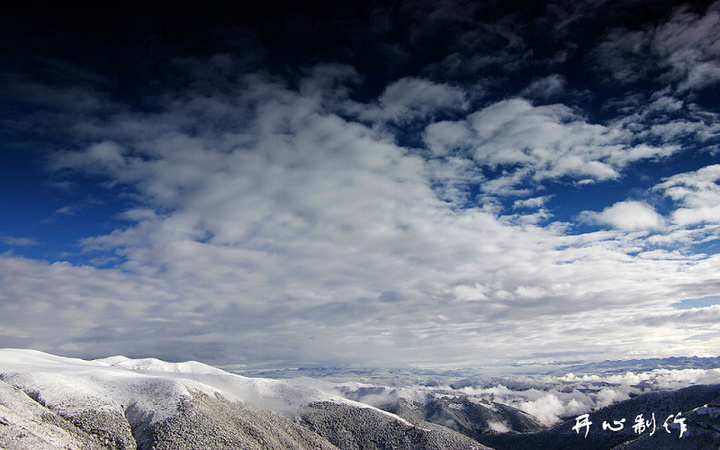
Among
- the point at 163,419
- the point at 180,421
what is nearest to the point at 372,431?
the point at 180,421

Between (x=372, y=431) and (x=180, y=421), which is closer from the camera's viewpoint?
(x=180, y=421)

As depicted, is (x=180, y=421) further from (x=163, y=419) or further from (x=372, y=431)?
(x=372, y=431)

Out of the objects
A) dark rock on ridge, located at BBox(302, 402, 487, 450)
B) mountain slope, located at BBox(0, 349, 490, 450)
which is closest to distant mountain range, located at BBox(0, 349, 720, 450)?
mountain slope, located at BBox(0, 349, 490, 450)

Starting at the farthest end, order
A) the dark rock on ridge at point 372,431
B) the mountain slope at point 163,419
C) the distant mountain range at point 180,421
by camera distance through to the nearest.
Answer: the dark rock on ridge at point 372,431 < the distant mountain range at point 180,421 < the mountain slope at point 163,419

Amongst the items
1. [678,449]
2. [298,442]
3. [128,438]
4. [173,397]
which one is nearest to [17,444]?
[128,438]

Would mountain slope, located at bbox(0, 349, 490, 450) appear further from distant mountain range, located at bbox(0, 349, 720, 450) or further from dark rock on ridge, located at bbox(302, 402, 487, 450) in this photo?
dark rock on ridge, located at bbox(302, 402, 487, 450)

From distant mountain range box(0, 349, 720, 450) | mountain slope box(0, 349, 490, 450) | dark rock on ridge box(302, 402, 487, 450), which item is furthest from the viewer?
dark rock on ridge box(302, 402, 487, 450)

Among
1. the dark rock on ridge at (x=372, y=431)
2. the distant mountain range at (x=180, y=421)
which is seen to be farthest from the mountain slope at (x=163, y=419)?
the dark rock on ridge at (x=372, y=431)

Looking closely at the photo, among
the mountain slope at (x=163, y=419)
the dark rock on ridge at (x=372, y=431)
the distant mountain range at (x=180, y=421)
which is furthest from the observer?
the dark rock on ridge at (x=372, y=431)

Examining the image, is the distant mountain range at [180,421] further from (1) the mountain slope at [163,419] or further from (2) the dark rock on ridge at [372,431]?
(2) the dark rock on ridge at [372,431]

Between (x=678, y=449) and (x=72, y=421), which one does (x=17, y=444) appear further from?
(x=678, y=449)

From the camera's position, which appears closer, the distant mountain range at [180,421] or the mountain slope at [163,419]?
the mountain slope at [163,419]

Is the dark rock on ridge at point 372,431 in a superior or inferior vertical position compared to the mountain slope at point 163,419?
inferior
